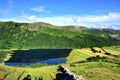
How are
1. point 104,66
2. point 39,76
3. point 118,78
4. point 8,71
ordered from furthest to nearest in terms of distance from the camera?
point 104,66
point 8,71
point 39,76
point 118,78

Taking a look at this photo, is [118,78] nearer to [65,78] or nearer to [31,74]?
[65,78]

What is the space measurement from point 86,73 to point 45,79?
67.9 feet

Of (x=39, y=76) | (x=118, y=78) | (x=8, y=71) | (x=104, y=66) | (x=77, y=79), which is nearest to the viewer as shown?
(x=77, y=79)

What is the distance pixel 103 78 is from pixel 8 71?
5181 centimetres

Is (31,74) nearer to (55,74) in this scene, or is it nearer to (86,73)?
(55,74)

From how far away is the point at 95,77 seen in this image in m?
114

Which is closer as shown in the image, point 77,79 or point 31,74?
point 77,79

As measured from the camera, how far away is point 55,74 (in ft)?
425

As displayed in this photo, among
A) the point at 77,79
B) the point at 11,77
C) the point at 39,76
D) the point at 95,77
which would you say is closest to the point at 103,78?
the point at 95,77

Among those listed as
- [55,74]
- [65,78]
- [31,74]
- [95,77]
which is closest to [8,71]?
[31,74]

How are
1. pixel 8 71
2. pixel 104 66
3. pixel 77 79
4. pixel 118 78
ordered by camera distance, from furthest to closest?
1. pixel 104 66
2. pixel 8 71
3. pixel 118 78
4. pixel 77 79

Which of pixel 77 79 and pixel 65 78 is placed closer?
pixel 77 79

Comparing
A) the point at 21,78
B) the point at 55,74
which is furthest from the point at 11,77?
the point at 55,74

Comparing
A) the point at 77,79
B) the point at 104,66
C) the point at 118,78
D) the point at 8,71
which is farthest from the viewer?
the point at 104,66
